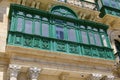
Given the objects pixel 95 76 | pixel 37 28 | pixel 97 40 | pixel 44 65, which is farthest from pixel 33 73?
pixel 97 40

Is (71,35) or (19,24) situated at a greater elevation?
(19,24)

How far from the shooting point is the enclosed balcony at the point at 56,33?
10489mm

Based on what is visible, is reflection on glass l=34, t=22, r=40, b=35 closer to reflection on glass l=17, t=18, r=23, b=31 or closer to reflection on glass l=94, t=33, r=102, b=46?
reflection on glass l=17, t=18, r=23, b=31

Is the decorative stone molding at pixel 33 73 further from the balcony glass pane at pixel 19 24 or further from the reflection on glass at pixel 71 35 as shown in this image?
the reflection on glass at pixel 71 35

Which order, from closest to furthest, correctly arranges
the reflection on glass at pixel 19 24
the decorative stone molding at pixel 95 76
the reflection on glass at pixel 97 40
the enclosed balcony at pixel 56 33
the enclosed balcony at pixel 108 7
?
the enclosed balcony at pixel 56 33, the reflection on glass at pixel 19 24, the decorative stone molding at pixel 95 76, the reflection on glass at pixel 97 40, the enclosed balcony at pixel 108 7

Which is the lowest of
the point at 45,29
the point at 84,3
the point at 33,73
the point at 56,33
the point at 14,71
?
the point at 33,73

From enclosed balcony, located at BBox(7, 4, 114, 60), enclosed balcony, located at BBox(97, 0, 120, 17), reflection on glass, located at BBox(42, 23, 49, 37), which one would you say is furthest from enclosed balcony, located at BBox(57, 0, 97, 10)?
reflection on glass, located at BBox(42, 23, 49, 37)

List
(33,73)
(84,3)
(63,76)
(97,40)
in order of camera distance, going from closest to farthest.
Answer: (33,73), (63,76), (97,40), (84,3)

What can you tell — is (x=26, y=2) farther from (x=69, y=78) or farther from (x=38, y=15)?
(x=69, y=78)

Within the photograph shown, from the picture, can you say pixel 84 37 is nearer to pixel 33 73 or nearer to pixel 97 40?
pixel 97 40

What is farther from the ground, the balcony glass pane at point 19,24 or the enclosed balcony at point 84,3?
the enclosed balcony at point 84,3

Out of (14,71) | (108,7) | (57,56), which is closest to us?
(14,71)

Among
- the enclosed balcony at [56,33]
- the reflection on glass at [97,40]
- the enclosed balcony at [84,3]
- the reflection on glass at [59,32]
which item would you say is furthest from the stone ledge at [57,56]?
the enclosed balcony at [84,3]

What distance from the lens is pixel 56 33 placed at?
11.6 metres
